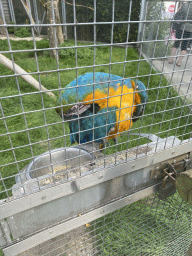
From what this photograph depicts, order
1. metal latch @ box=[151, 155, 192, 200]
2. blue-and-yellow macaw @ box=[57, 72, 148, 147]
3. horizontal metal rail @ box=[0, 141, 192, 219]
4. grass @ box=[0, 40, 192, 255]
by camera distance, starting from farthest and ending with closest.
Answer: grass @ box=[0, 40, 192, 255] → blue-and-yellow macaw @ box=[57, 72, 148, 147] → metal latch @ box=[151, 155, 192, 200] → horizontal metal rail @ box=[0, 141, 192, 219]

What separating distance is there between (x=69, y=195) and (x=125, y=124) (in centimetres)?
72

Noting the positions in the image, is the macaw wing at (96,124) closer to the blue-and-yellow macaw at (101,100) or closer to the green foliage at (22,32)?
the blue-and-yellow macaw at (101,100)

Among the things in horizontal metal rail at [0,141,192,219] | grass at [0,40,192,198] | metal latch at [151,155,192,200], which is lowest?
grass at [0,40,192,198]

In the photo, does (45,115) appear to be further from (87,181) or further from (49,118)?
(87,181)

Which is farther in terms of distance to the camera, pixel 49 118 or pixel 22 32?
pixel 22 32

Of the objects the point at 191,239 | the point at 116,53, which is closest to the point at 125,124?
the point at 191,239

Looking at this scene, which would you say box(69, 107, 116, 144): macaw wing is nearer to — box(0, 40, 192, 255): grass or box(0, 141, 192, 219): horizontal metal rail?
box(0, 40, 192, 255): grass

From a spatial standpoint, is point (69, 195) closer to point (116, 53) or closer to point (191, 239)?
point (191, 239)

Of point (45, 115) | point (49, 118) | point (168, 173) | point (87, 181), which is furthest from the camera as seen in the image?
point (49, 118)

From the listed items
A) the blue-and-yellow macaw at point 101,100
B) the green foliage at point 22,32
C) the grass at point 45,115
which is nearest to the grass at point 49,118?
the grass at point 45,115

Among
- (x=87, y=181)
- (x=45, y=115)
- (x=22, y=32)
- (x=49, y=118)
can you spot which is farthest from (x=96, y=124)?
(x=22, y=32)

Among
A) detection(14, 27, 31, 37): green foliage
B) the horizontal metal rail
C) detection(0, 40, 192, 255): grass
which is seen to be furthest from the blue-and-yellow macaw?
detection(14, 27, 31, 37): green foliage

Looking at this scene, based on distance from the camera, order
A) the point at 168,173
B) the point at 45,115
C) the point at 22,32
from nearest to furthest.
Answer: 1. the point at 168,173
2. the point at 45,115
3. the point at 22,32

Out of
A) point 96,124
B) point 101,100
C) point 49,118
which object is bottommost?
point 49,118
